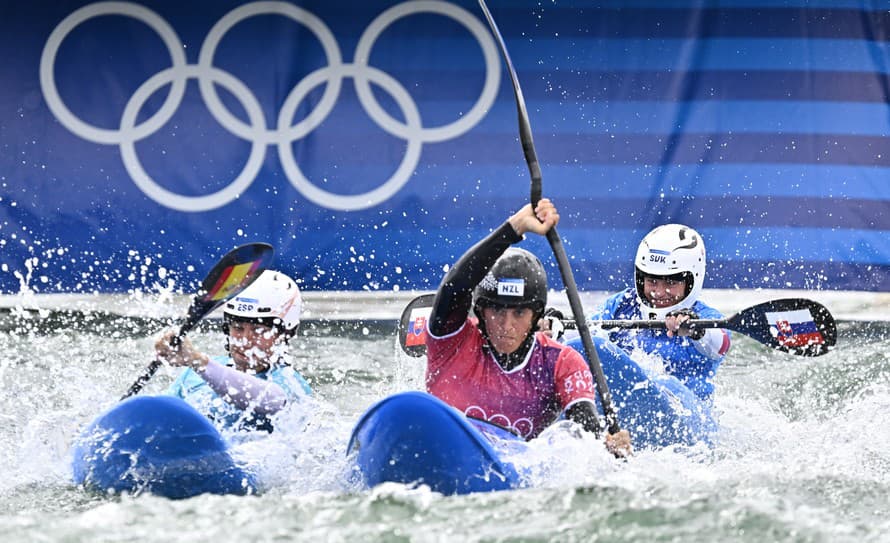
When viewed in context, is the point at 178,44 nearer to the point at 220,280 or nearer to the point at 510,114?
the point at 510,114

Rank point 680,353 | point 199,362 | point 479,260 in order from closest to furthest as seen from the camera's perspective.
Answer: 1. point 479,260
2. point 199,362
3. point 680,353

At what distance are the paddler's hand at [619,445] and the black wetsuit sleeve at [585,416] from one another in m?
0.06

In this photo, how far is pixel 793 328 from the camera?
24.3ft

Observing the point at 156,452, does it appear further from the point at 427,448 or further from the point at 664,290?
the point at 664,290

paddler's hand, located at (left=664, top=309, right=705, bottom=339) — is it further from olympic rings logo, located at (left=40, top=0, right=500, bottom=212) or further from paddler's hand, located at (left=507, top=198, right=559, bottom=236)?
olympic rings logo, located at (left=40, top=0, right=500, bottom=212)

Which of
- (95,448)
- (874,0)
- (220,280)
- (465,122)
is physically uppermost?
(874,0)

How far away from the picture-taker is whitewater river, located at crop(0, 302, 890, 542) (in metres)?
5.08

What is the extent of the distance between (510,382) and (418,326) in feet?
3.15

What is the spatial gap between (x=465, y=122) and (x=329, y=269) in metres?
1.40

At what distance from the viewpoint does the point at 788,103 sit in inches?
413

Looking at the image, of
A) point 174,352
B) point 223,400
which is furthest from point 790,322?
point 174,352

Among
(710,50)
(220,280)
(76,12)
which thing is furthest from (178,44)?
(220,280)

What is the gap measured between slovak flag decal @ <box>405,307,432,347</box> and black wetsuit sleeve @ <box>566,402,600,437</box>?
113 centimetres

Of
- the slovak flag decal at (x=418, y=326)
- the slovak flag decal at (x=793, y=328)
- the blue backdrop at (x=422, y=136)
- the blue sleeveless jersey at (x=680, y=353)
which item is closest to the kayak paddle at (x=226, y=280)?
the slovak flag decal at (x=418, y=326)
